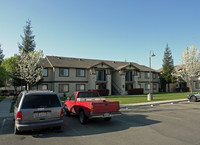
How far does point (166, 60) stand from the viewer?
160 feet

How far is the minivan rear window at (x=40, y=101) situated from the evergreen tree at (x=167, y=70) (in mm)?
42495

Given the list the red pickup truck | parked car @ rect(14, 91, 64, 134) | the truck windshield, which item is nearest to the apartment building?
the truck windshield

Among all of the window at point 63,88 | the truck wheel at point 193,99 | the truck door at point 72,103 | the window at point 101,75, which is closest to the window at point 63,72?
the window at point 63,88

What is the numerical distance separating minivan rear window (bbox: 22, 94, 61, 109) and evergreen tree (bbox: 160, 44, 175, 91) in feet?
139

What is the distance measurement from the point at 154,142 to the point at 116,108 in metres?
3.10

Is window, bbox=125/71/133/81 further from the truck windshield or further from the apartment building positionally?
the truck windshield

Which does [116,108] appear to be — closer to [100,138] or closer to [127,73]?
A: [100,138]

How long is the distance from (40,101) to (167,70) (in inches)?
1787

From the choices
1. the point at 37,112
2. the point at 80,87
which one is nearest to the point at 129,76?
the point at 80,87

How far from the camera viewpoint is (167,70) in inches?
1807

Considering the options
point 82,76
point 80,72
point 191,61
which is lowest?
point 82,76

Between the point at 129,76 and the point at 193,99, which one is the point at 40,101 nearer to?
the point at 193,99

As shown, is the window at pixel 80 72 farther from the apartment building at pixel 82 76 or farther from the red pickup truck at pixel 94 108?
the red pickup truck at pixel 94 108

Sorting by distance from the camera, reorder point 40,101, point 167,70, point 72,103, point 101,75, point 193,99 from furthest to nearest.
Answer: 1. point 167,70
2. point 101,75
3. point 193,99
4. point 72,103
5. point 40,101
